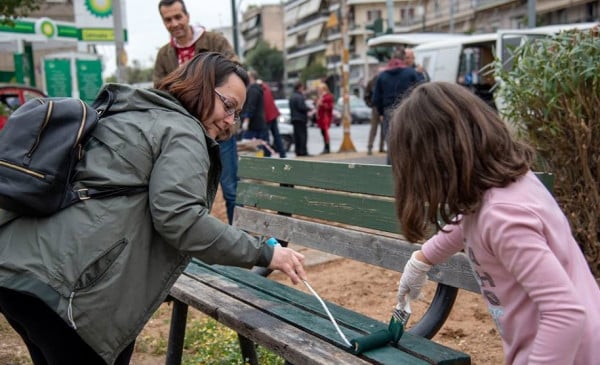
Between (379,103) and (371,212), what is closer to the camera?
(371,212)

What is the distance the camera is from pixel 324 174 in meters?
3.44

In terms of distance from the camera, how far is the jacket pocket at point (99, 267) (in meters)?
2.11

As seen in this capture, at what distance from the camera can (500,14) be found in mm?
44438

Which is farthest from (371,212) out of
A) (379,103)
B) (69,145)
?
(379,103)

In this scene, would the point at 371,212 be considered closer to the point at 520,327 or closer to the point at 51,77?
the point at 520,327

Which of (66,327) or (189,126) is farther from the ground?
(189,126)

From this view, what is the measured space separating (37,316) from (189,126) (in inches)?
29.1

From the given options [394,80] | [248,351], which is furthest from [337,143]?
[248,351]

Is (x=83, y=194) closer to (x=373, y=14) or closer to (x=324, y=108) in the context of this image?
(x=324, y=108)

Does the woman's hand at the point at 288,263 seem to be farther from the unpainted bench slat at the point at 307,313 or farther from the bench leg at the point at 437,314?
the bench leg at the point at 437,314

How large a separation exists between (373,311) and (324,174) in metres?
1.20

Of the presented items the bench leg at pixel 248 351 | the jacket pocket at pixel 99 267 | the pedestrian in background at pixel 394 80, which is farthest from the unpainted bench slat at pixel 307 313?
the pedestrian in background at pixel 394 80

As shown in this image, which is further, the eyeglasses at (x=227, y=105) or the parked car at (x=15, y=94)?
the parked car at (x=15, y=94)

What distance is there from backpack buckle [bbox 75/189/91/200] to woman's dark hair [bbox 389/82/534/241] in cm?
91
